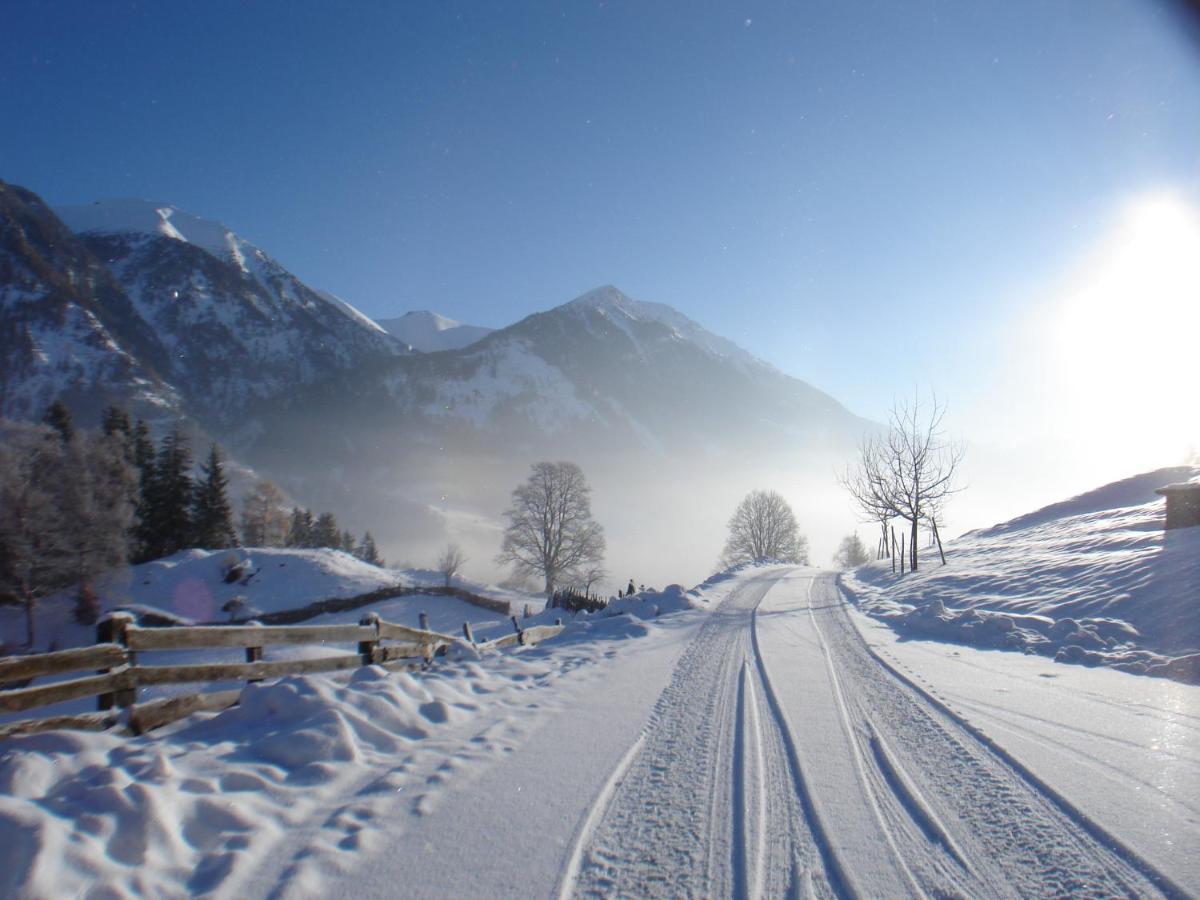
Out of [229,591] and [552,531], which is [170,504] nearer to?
[229,591]

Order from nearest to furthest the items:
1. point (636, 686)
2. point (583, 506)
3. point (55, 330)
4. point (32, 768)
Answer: point (32, 768)
point (636, 686)
point (583, 506)
point (55, 330)

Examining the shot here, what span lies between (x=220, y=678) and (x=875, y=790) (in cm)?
599

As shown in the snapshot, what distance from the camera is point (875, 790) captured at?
4.03 metres

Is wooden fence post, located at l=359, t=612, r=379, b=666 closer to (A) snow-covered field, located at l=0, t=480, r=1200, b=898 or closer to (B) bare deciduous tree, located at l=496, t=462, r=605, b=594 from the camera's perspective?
(A) snow-covered field, located at l=0, t=480, r=1200, b=898

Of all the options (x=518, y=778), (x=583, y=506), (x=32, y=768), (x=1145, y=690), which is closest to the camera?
(x=32, y=768)

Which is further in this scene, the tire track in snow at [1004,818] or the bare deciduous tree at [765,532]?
the bare deciduous tree at [765,532]

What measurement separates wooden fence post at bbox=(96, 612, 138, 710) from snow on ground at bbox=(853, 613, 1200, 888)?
750 cm

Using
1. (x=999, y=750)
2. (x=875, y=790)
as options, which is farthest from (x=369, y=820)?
(x=999, y=750)

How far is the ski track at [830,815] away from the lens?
2953 millimetres

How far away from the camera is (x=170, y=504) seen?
40312 mm

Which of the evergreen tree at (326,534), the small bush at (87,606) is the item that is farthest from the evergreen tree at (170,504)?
the evergreen tree at (326,534)

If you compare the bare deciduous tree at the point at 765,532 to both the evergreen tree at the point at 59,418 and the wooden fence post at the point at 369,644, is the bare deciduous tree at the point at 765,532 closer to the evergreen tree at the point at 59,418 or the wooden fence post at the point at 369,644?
the wooden fence post at the point at 369,644

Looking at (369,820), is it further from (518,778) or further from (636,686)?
(636,686)

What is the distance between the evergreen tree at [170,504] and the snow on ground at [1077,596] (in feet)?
146
